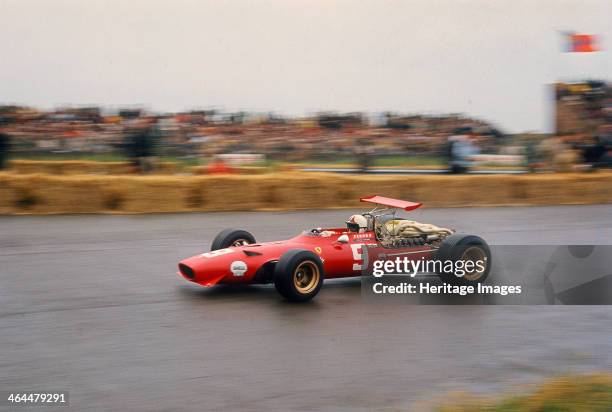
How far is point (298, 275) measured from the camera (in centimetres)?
719

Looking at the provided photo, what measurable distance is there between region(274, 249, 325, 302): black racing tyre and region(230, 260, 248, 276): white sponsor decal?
0.35 m

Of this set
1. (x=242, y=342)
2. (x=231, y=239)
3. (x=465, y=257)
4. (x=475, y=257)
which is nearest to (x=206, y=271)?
(x=231, y=239)

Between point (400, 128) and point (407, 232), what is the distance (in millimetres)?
11643

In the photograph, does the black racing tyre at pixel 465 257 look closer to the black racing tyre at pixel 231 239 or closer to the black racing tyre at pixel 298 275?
the black racing tyre at pixel 298 275

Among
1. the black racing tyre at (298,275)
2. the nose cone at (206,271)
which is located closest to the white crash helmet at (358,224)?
the black racing tyre at (298,275)

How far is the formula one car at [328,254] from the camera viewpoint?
7059 mm

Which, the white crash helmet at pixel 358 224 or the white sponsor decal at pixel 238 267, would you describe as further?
the white crash helmet at pixel 358 224

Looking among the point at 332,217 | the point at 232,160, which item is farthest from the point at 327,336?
the point at 232,160

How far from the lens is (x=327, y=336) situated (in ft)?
20.0

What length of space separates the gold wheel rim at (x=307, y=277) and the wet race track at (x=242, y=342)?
0.62 feet

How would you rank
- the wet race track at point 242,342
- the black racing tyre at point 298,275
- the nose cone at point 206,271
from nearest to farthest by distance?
the wet race track at point 242,342 → the black racing tyre at point 298,275 → the nose cone at point 206,271

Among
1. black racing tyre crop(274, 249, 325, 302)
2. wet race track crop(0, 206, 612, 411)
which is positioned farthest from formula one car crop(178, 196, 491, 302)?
wet race track crop(0, 206, 612, 411)

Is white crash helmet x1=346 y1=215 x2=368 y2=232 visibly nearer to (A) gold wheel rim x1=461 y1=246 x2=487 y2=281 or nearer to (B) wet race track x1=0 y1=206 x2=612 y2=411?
(B) wet race track x1=0 y1=206 x2=612 y2=411

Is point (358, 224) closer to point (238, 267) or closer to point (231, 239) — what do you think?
point (231, 239)
